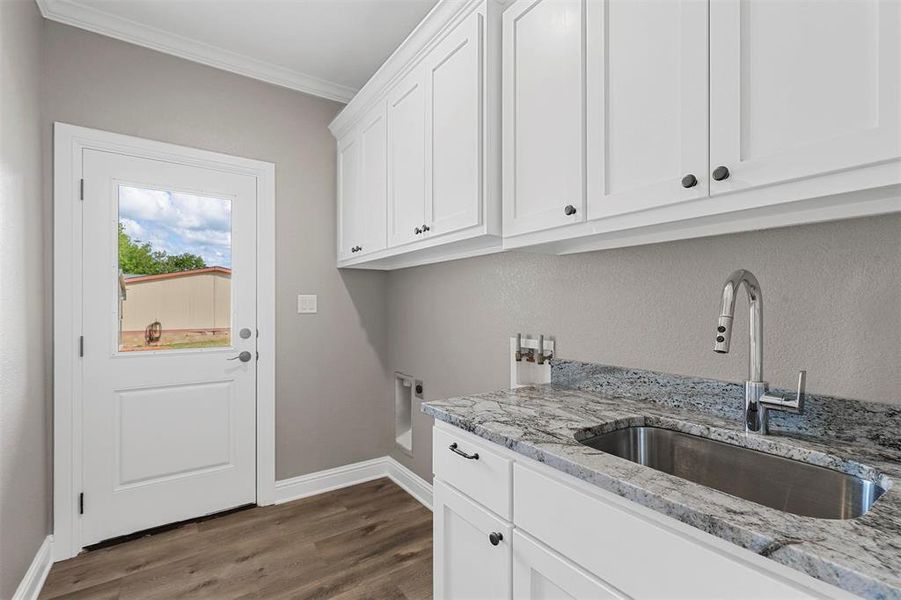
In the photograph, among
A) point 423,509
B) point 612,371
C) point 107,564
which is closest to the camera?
point 612,371

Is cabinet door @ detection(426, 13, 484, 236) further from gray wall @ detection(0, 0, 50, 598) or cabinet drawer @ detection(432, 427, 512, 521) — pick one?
gray wall @ detection(0, 0, 50, 598)

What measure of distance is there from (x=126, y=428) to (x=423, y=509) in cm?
167

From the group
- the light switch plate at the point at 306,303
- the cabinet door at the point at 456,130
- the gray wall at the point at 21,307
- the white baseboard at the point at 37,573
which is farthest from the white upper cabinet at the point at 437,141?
the white baseboard at the point at 37,573

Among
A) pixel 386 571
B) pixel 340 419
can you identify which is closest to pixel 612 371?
pixel 386 571

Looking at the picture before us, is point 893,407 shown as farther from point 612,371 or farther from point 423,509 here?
point 423,509

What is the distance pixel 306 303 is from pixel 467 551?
6.36ft

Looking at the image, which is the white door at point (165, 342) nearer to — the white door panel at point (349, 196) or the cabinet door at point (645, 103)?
the white door panel at point (349, 196)

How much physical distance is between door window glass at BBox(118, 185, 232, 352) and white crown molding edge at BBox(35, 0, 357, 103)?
77 cm

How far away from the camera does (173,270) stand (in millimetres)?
2426

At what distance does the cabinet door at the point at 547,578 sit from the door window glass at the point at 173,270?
83.5 inches

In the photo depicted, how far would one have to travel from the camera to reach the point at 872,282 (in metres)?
1.04

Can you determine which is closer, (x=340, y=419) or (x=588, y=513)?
(x=588, y=513)

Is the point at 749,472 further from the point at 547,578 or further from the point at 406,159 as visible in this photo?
the point at 406,159

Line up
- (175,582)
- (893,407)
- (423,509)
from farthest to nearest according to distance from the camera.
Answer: (423,509) → (175,582) → (893,407)
